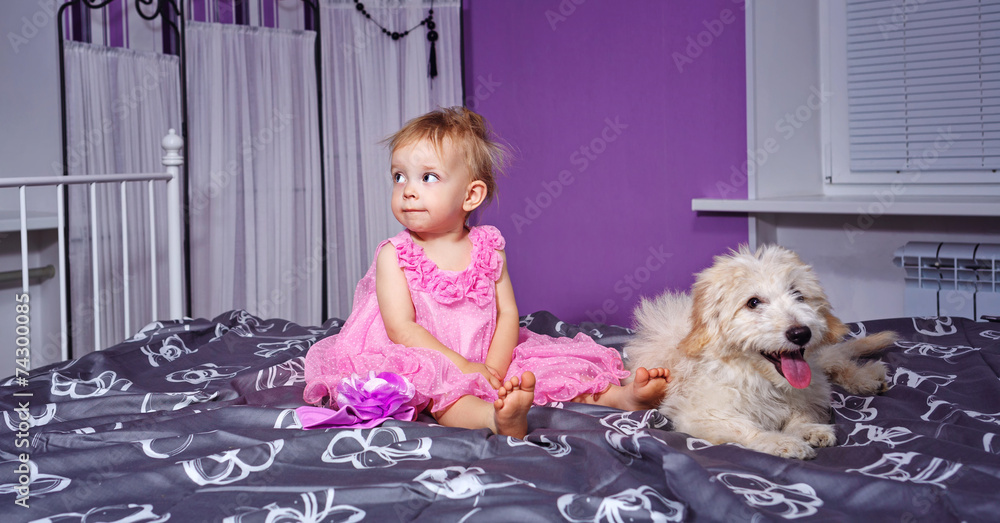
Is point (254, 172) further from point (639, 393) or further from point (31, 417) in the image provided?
point (639, 393)

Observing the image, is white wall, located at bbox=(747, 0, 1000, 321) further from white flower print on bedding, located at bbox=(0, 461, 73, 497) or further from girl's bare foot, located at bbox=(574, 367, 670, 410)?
white flower print on bedding, located at bbox=(0, 461, 73, 497)

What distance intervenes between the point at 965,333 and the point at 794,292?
3.04 feet

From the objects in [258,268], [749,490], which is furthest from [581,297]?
[749,490]

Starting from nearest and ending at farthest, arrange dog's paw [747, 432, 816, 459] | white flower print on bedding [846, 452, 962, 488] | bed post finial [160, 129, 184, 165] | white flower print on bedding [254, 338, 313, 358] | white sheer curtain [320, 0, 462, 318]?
1. white flower print on bedding [846, 452, 962, 488]
2. dog's paw [747, 432, 816, 459]
3. white flower print on bedding [254, 338, 313, 358]
4. bed post finial [160, 129, 184, 165]
5. white sheer curtain [320, 0, 462, 318]

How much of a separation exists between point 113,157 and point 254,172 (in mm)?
533

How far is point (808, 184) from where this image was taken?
3148mm

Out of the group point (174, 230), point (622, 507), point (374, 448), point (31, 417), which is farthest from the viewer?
point (174, 230)

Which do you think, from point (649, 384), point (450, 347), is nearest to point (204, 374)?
point (450, 347)

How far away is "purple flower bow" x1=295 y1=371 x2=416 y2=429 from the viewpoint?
1416mm

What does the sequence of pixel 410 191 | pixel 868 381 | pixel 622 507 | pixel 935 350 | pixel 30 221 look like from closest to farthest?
pixel 622 507 < pixel 868 381 < pixel 410 191 < pixel 935 350 < pixel 30 221

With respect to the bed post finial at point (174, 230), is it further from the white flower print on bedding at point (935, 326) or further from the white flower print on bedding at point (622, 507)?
the white flower print on bedding at point (935, 326)

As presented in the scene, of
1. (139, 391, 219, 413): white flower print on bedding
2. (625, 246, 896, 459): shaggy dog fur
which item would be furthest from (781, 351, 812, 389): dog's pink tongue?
(139, 391, 219, 413): white flower print on bedding

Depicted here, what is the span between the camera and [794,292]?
1.38 m

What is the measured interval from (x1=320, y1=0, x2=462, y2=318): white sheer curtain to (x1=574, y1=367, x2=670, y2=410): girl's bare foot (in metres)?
1.94
